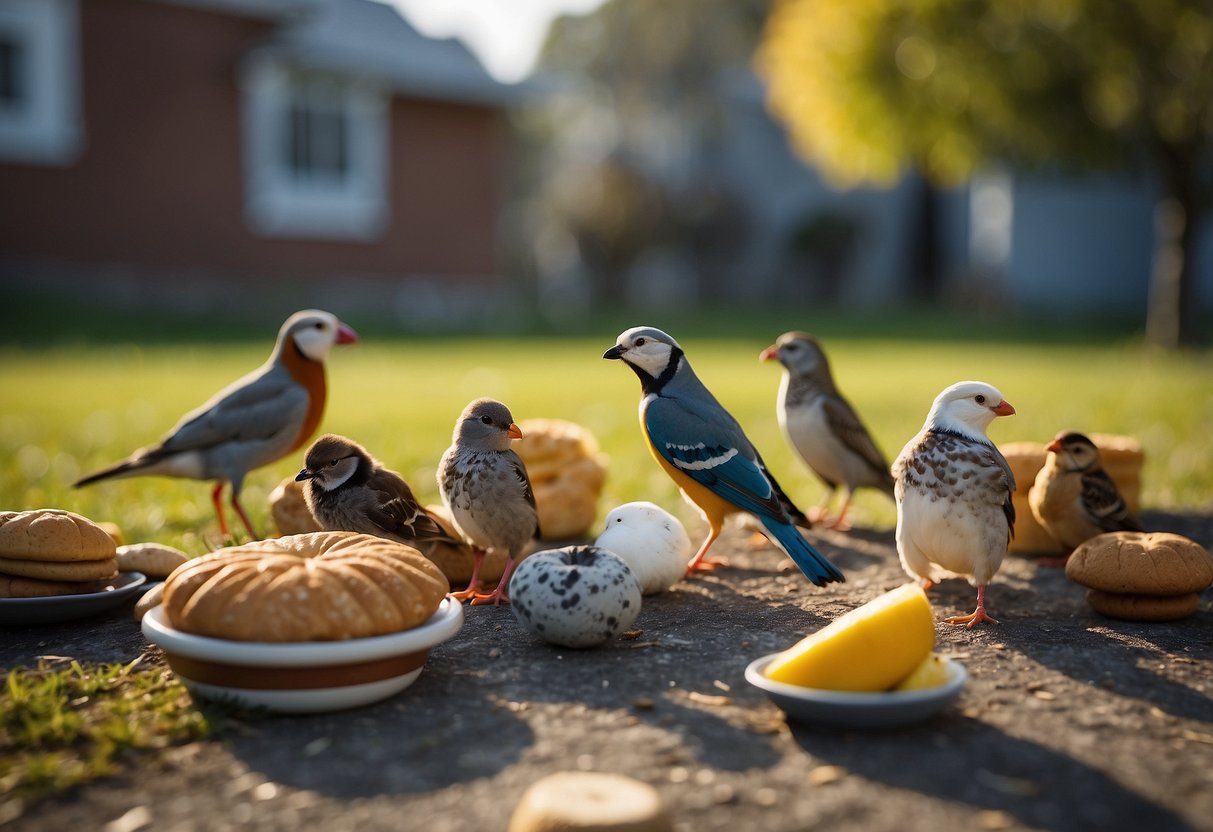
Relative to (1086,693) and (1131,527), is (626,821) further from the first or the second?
(1131,527)

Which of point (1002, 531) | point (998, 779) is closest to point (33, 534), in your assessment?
point (998, 779)

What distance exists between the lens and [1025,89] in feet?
54.9

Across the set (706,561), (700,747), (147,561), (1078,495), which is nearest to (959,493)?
(1078,495)

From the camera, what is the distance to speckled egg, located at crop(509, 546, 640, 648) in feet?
12.8

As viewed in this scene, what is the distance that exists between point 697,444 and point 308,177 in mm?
18661

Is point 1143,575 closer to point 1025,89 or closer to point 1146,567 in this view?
point 1146,567

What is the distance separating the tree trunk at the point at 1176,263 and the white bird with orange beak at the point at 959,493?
1511 cm

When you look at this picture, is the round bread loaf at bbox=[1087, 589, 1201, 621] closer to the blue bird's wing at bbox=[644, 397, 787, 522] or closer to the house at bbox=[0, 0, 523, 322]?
the blue bird's wing at bbox=[644, 397, 787, 522]

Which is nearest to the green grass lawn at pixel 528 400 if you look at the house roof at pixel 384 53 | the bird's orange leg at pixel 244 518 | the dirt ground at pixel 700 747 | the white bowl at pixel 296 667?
the bird's orange leg at pixel 244 518

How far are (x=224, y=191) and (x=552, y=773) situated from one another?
1942 centimetres

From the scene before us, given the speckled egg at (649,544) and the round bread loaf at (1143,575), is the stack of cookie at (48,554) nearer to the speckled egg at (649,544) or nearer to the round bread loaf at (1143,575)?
the speckled egg at (649,544)

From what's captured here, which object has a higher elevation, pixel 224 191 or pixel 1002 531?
pixel 224 191

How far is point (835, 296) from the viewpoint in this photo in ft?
118

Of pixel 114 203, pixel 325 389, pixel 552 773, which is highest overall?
pixel 114 203
